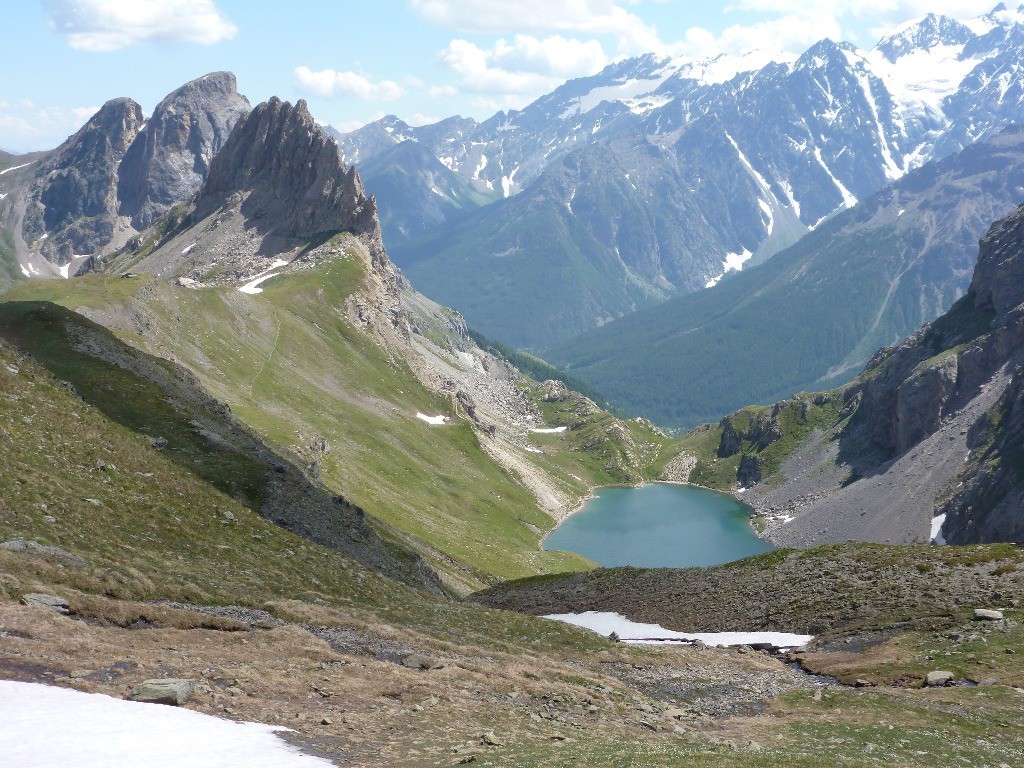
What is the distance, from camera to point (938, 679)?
42.8m

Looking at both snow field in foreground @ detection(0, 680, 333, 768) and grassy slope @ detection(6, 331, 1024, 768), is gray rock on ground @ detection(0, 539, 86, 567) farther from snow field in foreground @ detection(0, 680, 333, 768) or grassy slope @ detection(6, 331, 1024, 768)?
snow field in foreground @ detection(0, 680, 333, 768)

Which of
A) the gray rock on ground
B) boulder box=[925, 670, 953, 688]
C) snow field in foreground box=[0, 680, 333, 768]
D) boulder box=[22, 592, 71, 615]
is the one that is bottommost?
boulder box=[925, 670, 953, 688]

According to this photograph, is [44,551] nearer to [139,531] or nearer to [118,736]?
[139,531]

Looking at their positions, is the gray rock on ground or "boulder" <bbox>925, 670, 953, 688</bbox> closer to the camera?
the gray rock on ground

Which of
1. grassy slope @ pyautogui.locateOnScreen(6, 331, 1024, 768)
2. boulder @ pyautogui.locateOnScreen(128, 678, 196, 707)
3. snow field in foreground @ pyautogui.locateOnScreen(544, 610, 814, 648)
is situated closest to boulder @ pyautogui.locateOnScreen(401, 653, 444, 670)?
grassy slope @ pyautogui.locateOnScreen(6, 331, 1024, 768)

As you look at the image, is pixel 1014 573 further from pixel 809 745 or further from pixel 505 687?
pixel 505 687

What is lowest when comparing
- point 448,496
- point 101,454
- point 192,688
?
point 448,496

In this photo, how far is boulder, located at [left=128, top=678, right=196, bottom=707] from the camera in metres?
26.0

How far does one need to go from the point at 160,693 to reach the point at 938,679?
37121 mm

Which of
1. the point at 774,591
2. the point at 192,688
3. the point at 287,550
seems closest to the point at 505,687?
the point at 192,688

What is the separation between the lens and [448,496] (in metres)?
162

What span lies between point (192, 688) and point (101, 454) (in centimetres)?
2841

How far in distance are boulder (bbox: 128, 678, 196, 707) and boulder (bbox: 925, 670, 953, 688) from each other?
36110mm

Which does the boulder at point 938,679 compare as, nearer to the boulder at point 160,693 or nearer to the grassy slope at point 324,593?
the grassy slope at point 324,593
